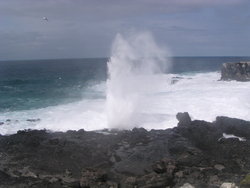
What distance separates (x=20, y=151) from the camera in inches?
972

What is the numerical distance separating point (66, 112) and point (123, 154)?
15.1 metres

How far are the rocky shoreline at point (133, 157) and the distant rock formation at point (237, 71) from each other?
28.1m

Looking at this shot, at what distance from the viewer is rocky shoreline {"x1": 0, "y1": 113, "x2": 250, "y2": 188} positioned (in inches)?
788

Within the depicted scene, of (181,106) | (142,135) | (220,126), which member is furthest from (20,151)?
(181,106)

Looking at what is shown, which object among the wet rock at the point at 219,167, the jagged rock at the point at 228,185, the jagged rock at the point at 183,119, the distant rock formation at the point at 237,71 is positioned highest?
the distant rock formation at the point at 237,71

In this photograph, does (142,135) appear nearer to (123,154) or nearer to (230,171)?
(123,154)

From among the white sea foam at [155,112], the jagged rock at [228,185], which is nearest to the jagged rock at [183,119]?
the white sea foam at [155,112]

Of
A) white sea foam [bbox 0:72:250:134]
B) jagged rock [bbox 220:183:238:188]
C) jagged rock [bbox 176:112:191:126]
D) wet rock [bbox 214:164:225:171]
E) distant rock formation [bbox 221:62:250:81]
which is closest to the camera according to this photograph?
jagged rock [bbox 220:183:238:188]

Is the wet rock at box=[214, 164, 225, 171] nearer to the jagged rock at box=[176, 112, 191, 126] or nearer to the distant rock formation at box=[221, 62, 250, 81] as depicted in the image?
the jagged rock at box=[176, 112, 191, 126]

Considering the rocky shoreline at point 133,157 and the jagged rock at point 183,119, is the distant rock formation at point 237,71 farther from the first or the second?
the rocky shoreline at point 133,157

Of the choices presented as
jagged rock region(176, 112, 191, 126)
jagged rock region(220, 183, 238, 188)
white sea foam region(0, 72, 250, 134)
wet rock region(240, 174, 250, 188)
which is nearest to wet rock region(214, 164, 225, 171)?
wet rock region(240, 174, 250, 188)

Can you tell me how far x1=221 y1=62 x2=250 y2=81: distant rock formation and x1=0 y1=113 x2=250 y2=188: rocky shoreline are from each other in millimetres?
28053

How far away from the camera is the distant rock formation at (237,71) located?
56.6 meters

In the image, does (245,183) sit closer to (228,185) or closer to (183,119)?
(228,185)
